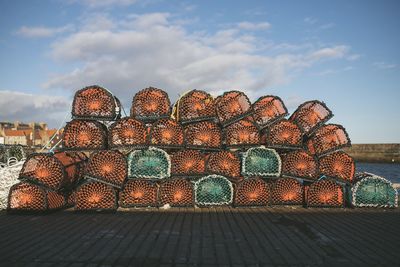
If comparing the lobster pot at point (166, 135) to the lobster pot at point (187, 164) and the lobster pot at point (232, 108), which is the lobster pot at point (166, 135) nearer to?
the lobster pot at point (187, 164)

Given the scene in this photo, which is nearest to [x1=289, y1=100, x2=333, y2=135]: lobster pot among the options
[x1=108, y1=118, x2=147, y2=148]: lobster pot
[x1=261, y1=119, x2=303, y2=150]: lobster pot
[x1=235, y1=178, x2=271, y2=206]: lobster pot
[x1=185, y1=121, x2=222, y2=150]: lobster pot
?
[x1=261, y1=119, x2=303, y2=150]: lobster pot

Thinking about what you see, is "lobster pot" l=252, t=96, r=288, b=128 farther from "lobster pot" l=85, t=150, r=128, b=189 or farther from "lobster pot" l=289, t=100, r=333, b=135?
"lobster pot" l=85, t=150, r=128, b=189

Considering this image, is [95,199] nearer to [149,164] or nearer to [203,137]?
[149,164]

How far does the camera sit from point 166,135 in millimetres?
8445

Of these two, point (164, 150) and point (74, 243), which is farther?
point (164, 150)

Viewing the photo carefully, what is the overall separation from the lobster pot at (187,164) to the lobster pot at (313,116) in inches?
113

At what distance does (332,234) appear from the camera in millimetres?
5770

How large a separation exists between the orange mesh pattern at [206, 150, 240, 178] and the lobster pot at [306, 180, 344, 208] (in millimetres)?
1805

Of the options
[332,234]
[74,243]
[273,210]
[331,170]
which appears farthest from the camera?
[331,170]

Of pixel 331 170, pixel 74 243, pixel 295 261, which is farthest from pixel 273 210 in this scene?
pixel 74 243

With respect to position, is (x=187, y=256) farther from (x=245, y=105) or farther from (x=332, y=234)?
(x=245, y=105)

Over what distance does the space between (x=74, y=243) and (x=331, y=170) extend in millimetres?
6191

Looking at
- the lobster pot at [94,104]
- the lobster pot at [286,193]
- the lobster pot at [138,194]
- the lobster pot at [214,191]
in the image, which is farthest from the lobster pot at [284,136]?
the lobster pot at [94,104]

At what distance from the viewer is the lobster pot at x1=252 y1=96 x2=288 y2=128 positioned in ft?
30.1
